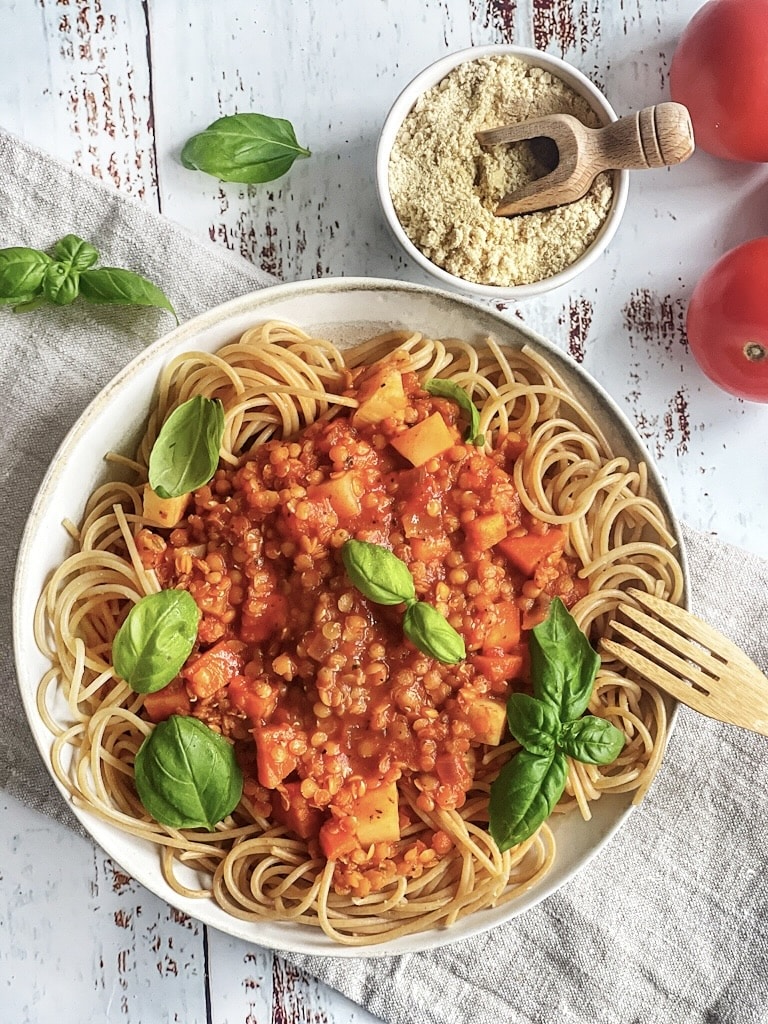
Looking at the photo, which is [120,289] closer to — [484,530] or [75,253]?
[75,253]

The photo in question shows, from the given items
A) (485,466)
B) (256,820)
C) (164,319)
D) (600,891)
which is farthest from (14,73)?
(600,891)

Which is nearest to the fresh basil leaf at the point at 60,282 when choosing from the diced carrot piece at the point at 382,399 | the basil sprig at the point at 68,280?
the basil sprig at the point at 68,280

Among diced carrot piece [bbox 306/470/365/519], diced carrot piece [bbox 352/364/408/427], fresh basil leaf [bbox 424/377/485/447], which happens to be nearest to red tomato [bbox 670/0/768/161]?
fresh basil leaf [bbox 424/377/485/447]

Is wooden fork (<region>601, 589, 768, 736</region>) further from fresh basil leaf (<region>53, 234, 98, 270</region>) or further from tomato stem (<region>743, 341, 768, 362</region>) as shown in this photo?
fresh basil leaf (<region>53, 234, 98, 270</region>)

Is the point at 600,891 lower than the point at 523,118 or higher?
A: lower

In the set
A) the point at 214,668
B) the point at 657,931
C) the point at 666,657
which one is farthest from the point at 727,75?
the point at 657,931

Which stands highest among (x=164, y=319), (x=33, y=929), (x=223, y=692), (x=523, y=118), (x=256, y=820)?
(x=523, y=118)

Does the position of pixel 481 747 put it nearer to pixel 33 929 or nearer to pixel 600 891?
pixel 600 891
